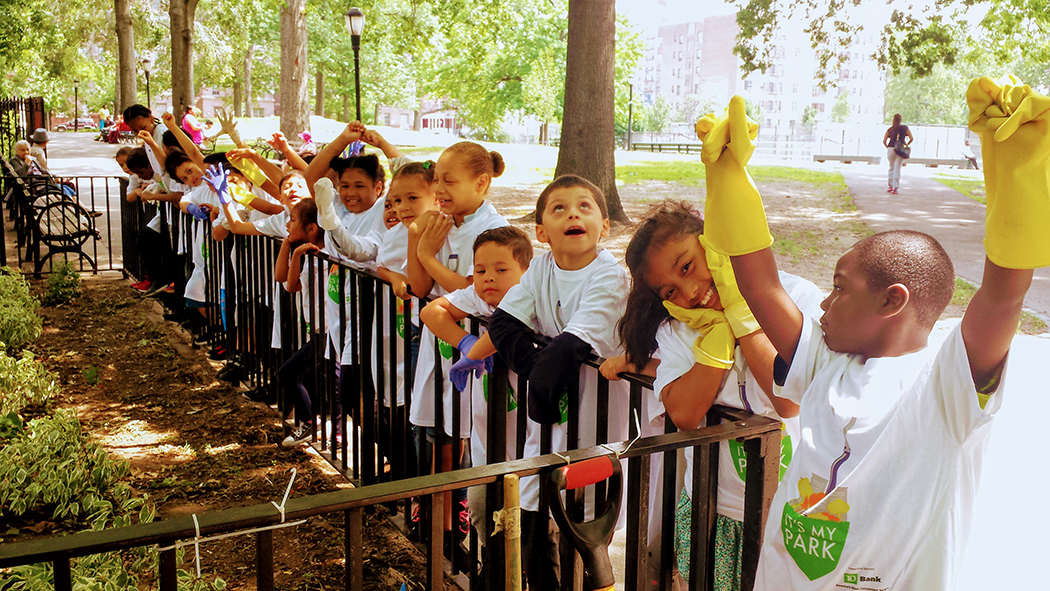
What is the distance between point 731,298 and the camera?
7.15ft

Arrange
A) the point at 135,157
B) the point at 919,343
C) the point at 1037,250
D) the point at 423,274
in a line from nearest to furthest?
the point at 1037,250
the point at 919,343
the point at 423,274
the point at 135,157

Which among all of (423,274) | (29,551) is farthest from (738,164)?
(423,274)

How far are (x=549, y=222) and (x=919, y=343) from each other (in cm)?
136

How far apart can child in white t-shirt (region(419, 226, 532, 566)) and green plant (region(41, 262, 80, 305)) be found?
7051 millimetres

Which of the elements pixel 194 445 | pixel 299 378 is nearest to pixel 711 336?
pixel 299 378

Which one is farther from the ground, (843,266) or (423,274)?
(843,266)

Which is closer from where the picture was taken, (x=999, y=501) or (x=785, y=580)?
(x=785, y=580)

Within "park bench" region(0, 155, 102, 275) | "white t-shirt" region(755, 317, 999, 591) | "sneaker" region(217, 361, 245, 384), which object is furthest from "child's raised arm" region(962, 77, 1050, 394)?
"park bench" region(0, 155, 102, 275)

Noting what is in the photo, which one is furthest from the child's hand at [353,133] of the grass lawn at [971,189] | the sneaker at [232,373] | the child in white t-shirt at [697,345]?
the grass lawn at [971,189]

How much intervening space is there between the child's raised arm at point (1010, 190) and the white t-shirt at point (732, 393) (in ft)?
2.40

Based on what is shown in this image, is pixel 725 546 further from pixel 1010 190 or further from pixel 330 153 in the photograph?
pixel 330 153

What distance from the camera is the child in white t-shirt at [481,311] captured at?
3.20m

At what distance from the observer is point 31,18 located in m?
25.0

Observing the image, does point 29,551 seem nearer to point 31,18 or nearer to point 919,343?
point 919,343
